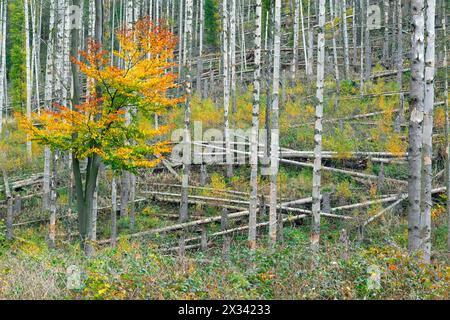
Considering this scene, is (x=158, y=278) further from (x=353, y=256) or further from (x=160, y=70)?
(x=160, y=70)

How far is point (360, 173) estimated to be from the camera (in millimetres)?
19641

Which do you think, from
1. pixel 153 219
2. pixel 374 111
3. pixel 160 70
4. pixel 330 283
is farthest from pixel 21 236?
pixel 374 111

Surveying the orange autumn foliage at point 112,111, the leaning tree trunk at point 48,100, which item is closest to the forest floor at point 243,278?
the orange autumn foliage at point 112,111

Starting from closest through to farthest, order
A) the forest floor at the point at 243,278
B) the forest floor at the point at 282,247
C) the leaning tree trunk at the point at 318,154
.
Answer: the forest floor at the point at 243,278, the forest floor at the point at 282,247, the leaning tree trunk at the point at 318,154

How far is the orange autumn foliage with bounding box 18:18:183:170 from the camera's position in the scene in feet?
45.3

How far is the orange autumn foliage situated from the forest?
0.15 feet

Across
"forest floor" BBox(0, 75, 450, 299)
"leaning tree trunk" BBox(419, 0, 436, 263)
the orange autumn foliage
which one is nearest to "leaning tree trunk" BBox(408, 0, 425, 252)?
"forest floor" BBox(0, 75, 450, 299)

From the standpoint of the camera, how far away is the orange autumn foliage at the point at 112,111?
1380cm

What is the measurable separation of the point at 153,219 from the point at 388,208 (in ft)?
25.8

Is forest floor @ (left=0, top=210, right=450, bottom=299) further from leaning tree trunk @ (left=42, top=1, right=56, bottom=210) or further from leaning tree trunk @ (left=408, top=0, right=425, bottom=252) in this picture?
leaning tree trunk @ (left=42, top=1, right=56, bottom=210)

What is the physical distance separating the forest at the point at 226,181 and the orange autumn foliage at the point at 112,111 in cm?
5

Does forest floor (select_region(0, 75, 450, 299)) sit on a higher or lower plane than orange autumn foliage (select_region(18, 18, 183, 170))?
lower

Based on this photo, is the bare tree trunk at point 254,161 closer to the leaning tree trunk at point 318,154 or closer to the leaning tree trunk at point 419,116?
the leaning tree trunk at point 318,154

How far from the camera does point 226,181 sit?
21.2 meters
